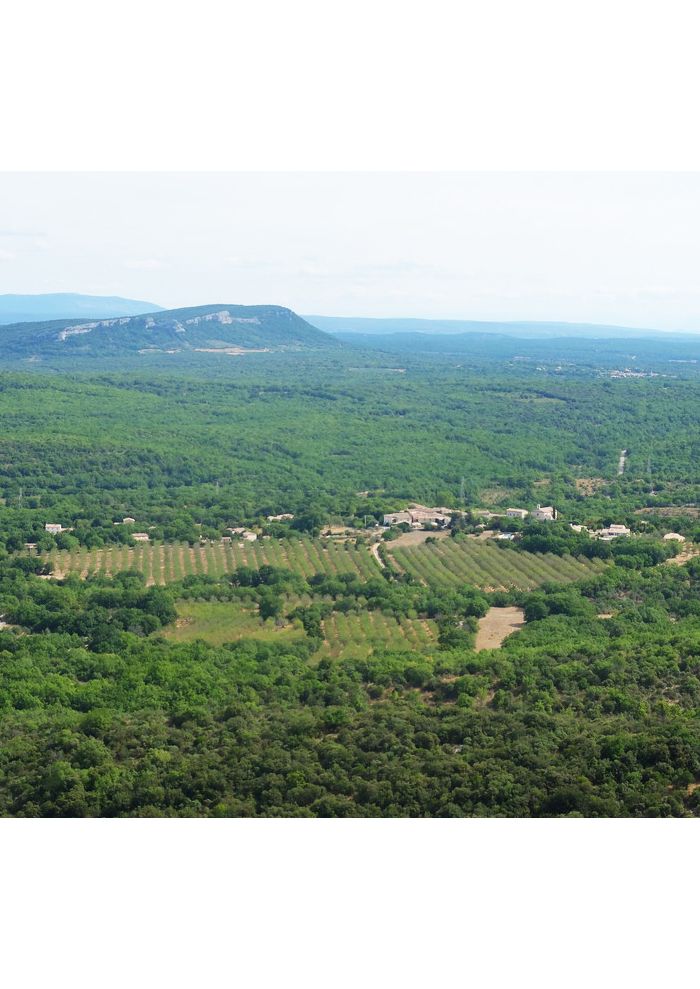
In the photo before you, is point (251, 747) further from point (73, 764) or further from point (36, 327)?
point (36, 327)

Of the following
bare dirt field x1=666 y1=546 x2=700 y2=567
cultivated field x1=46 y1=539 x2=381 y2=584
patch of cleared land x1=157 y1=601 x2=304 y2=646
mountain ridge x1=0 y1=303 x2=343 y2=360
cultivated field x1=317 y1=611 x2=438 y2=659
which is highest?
mountain ridge x1=0 y1=303 x2=343 y2=360

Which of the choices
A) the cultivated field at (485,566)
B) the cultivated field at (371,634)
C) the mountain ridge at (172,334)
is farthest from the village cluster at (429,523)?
the mountain ridge at (172,334)

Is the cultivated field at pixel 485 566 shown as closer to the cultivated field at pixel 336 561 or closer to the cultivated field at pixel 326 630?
the cultivated field at pixel 336 561

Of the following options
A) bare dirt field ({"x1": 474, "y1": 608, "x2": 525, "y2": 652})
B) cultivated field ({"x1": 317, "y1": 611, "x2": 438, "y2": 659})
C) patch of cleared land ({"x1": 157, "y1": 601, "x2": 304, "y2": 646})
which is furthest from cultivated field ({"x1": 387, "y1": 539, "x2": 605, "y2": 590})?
patch of cleared land ({"x1": 157, "y1": 601, "x2": 304, "y2": 646})

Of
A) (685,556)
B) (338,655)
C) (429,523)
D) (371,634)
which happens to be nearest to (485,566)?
(685,556)

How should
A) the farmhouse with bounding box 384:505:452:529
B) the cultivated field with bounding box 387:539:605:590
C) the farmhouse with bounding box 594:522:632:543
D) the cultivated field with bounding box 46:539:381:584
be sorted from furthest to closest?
the farmhouse with bounding box 384:505:452:529
the farmhouse with bounding box 594:522:632:543
the cultivated field with bounding box 46:539:381:584
the cultivated field with bounding box 387:539:605:590

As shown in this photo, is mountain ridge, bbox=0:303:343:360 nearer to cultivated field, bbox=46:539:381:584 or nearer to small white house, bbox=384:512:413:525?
small white house, bbox=384:512:413:525
